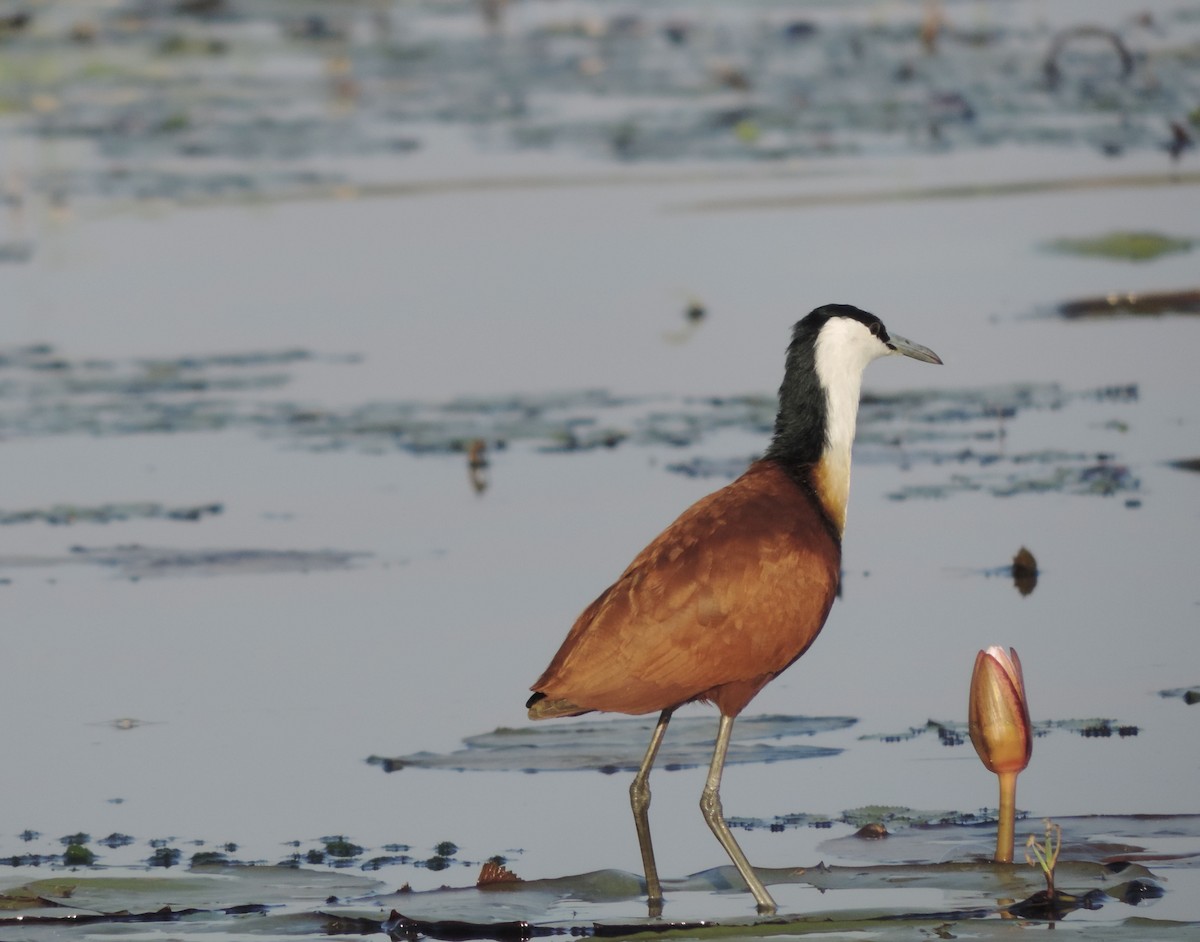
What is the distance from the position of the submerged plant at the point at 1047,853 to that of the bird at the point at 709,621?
709 millimetres

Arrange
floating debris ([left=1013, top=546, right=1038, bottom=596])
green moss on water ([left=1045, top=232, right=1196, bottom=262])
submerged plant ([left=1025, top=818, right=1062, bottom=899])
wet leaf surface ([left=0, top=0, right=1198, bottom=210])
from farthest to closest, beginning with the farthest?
wet leaf surface ([left=0, top=0, right=1198, bottom=210]) → green moss on water ([left=1045, top=232, right=1196, bottom=262]) → floating debris ([left=1013, top=546, right=1038, bottom=596]) → submerged plant ([left=1025, top=818, right=1062, bottom=899])

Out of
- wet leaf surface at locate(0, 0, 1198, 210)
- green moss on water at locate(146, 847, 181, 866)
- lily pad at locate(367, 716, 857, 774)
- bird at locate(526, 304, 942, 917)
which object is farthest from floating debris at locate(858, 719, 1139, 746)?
wet leaf surface at locate(0, 0, 1198, 210)

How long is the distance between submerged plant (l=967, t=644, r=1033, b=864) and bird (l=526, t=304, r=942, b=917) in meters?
0.64

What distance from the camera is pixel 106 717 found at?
26.6 feet

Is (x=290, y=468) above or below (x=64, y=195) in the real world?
below

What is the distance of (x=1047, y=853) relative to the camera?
19.3 feet

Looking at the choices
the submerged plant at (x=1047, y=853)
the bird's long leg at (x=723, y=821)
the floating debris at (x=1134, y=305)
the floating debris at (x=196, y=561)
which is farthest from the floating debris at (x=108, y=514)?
the floating debris at (x=1134, y=305)

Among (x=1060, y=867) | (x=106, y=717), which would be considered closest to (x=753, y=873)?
(x=1060, y=867)

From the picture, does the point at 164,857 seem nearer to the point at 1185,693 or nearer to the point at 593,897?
the point at 593,897

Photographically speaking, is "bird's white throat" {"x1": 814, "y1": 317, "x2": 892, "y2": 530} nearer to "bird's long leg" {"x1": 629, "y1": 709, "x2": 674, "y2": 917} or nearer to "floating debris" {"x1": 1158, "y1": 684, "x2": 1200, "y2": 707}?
"bird's long leg" {"x1": 629, "y1": 709, "x2": 674, "y2": 917}

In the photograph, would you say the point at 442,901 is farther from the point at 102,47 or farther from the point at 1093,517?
the point at 102,47

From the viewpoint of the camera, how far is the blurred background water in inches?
291

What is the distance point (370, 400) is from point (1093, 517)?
421 cm

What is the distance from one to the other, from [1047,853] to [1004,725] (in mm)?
495
